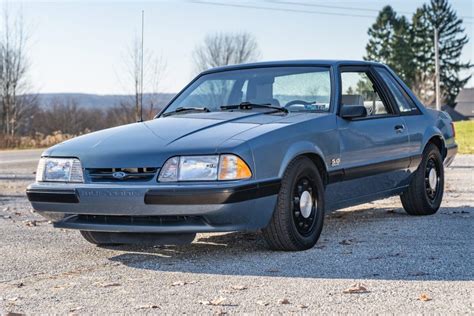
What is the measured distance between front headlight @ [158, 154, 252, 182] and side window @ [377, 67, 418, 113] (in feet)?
9.40

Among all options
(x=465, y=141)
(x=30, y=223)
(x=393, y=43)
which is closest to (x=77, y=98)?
(x=393, y=43)

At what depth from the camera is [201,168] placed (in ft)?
16.7

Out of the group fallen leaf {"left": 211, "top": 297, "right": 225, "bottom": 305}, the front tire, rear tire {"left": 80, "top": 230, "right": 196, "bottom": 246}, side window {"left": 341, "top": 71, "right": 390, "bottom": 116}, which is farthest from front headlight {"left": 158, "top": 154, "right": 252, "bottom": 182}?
side window {"left": 341, "top": 71, "right": 390, "bottom": 116}

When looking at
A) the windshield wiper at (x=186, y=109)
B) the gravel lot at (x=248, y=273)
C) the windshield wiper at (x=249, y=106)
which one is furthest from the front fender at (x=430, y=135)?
the windshield wiper at (x=186, y=109)

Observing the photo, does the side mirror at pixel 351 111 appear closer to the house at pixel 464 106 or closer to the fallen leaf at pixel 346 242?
the fallen leaf at pixel 346 242

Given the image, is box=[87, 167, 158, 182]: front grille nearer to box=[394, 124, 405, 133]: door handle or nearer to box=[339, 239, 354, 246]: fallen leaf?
box=[339, 239, 354, 246]: fallen leaf

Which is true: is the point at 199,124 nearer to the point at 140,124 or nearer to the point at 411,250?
the point at 140,124

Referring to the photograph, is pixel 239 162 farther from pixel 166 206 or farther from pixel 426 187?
pixel 426 187

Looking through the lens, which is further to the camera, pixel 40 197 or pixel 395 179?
pixel 395 179

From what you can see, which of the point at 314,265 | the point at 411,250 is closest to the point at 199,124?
the point at 314,265

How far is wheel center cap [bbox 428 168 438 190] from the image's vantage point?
25.5ft

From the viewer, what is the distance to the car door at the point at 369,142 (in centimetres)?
631

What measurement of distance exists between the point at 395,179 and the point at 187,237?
2.63m

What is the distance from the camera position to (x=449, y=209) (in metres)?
8.26
